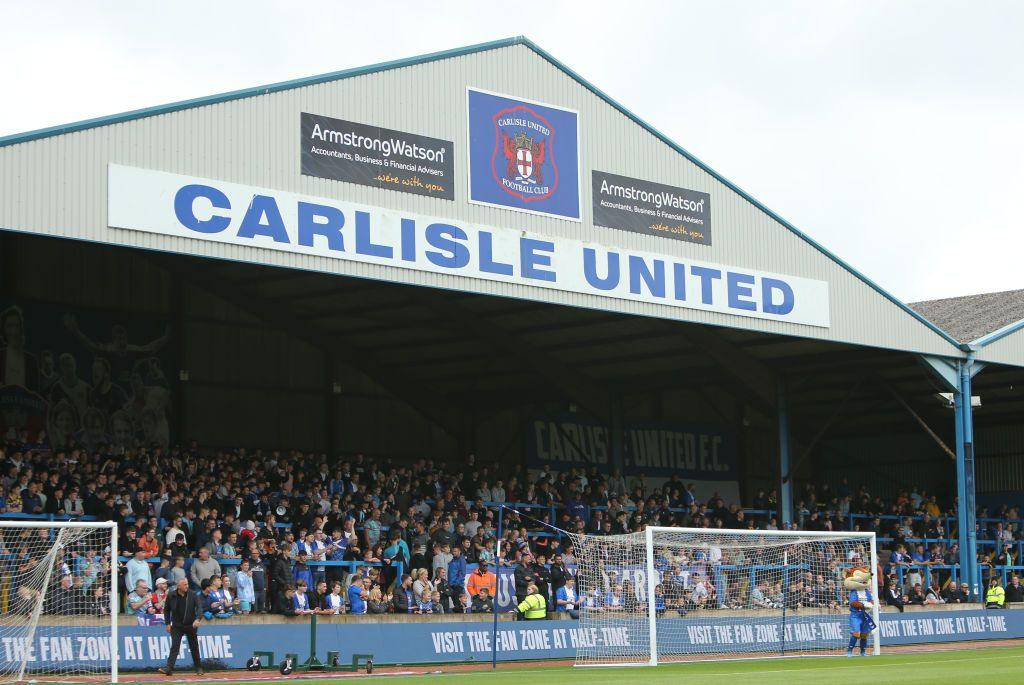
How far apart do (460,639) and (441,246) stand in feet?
25.8

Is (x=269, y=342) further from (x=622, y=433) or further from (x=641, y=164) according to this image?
(x=641, y=164)

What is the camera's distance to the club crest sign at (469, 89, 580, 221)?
3028 centimetres

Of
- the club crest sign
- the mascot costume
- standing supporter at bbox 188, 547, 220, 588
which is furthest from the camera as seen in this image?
the club crest sign

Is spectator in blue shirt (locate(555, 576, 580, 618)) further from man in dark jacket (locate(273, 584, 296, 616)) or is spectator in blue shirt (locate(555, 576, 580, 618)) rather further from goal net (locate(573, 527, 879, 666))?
man in dark jacket (locate(273, 584, 296, 616))

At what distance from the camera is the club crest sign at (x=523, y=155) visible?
3028 cm

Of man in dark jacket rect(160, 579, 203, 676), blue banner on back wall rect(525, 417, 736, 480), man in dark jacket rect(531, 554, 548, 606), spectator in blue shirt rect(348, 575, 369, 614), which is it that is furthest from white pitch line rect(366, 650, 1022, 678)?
blue banner on back wall rect(525, 417, 736, 480)

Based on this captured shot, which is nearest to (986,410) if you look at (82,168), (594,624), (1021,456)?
(1021,456)

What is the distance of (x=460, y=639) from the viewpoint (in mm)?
27969

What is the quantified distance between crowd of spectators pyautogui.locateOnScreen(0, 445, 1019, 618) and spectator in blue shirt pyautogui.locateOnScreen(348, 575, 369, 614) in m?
0.02

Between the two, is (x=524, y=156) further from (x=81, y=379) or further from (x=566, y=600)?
(x=81, y=379)

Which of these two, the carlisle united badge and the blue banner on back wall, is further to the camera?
the blue banner on back wall

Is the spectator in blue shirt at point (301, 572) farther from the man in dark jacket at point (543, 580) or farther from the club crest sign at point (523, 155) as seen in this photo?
the club crest sign at point (523, 155)

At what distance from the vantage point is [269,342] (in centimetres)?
4272

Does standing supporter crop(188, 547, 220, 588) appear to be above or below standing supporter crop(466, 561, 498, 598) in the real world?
above
